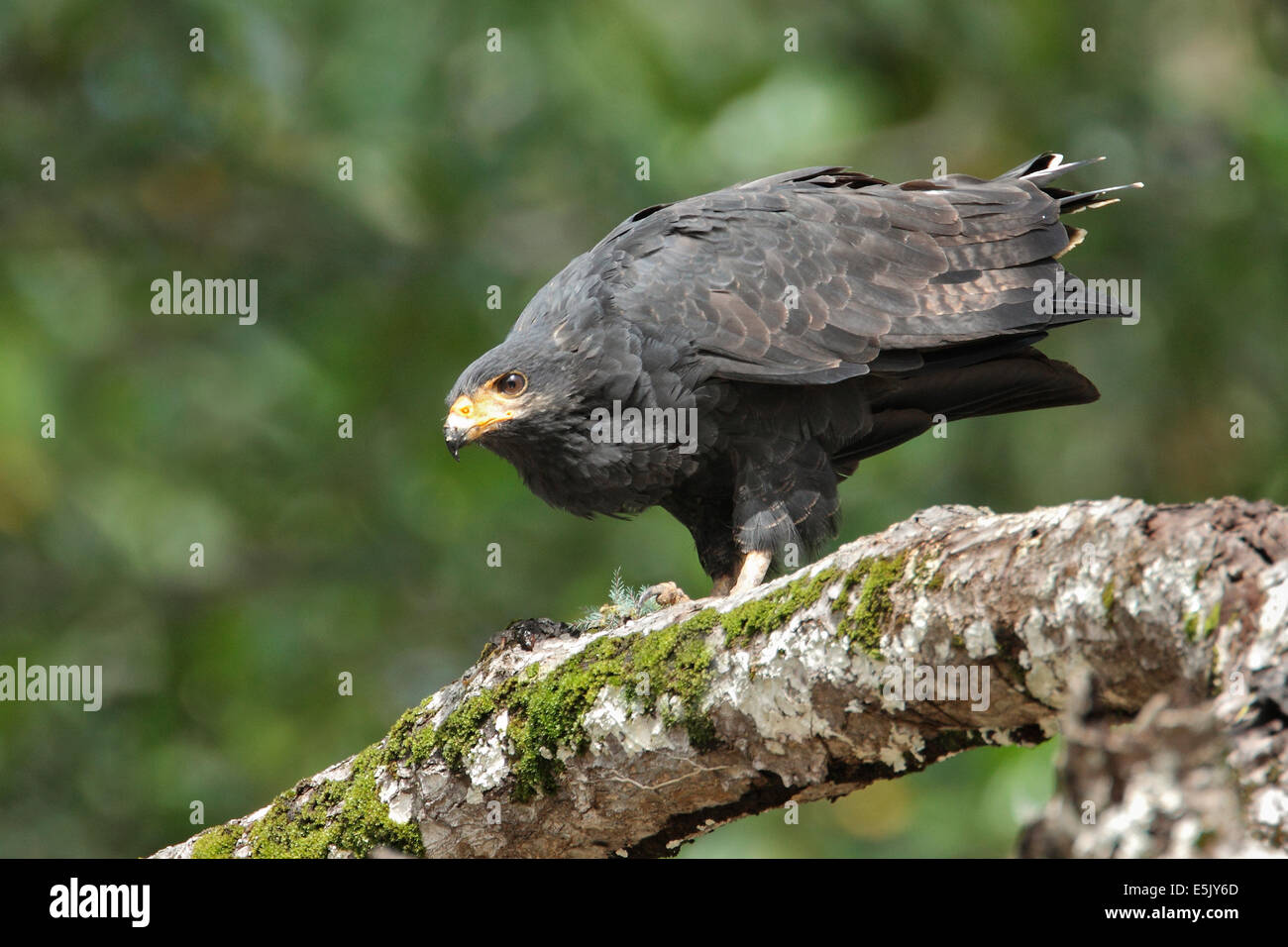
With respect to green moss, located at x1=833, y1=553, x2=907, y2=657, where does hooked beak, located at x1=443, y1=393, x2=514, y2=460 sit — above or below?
above

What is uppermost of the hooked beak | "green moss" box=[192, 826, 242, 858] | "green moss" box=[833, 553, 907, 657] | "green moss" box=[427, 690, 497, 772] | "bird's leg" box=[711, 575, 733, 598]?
the hooked beak

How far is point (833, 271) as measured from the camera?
5.64 m

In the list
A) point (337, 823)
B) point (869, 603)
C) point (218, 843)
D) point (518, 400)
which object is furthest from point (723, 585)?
point (869, 603)

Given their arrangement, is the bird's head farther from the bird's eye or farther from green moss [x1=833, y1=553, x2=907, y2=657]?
green moss [x1=833, y1=553, x2=907, y2=657]

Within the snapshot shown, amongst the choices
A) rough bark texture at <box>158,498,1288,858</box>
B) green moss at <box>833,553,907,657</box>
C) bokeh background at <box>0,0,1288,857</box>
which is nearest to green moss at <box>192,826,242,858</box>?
rough bark texture at <box>158,498,1288,858</box>

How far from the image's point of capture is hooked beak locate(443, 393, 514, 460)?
17.0ft

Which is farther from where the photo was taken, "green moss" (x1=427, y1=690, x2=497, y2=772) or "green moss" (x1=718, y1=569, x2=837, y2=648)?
"green moss" (x1=427, y1=690, x2=497, y2=772)

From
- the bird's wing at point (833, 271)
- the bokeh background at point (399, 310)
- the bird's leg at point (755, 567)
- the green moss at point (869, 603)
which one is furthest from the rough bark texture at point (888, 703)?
the bokeh background at point (399, 310)

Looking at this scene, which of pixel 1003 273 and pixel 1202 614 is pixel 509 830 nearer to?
pixel 1202 614

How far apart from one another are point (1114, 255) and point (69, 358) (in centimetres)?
782

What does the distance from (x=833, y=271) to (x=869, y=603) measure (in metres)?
2.63

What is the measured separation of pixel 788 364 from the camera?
208 inches

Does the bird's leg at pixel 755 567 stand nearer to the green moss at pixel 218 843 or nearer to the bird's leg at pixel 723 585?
the bird's leg at pixel 723 585
